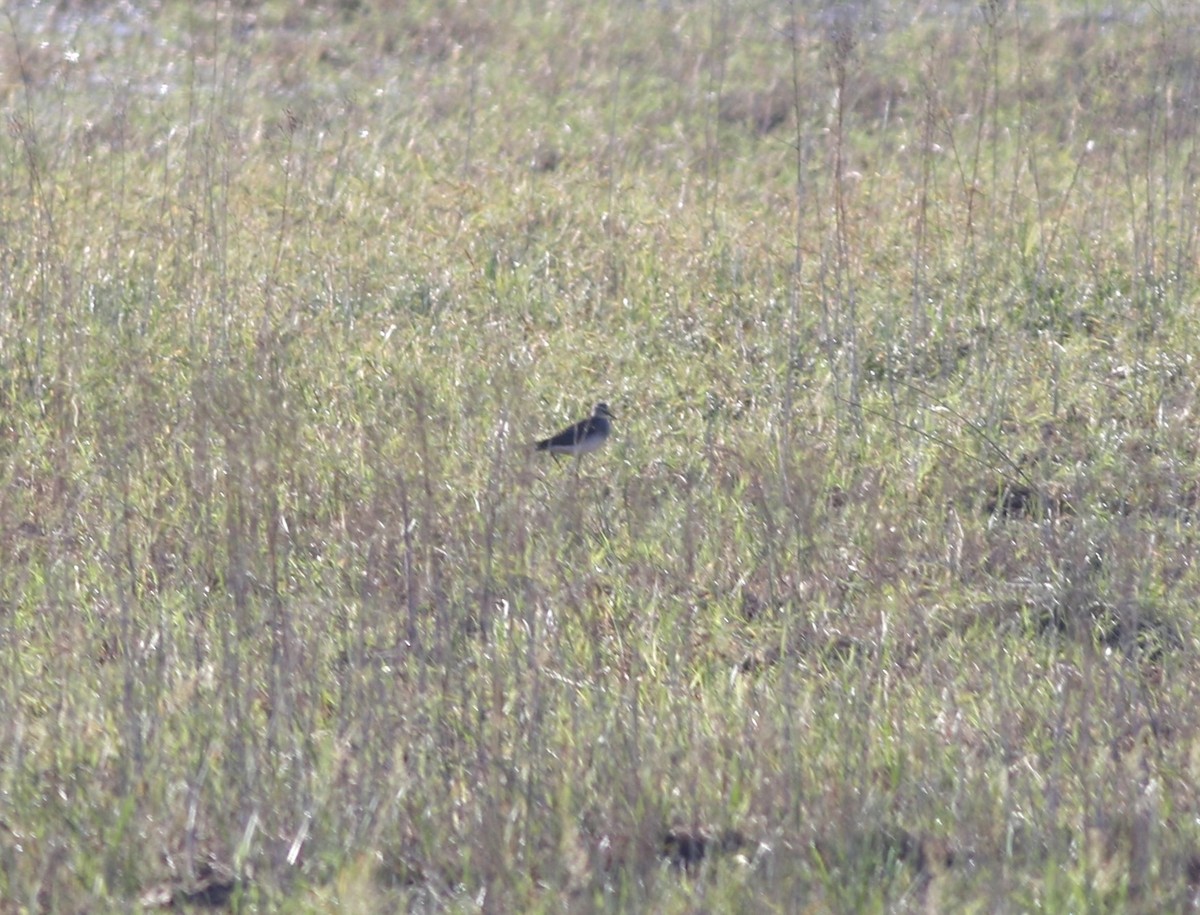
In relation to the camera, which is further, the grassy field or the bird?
the bird

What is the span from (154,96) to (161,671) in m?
7.32

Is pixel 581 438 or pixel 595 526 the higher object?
pixel 581 438

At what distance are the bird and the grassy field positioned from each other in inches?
5.2

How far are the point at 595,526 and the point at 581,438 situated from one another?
371 mm

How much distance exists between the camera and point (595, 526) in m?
4.73

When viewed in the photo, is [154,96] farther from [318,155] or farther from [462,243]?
[462,243]

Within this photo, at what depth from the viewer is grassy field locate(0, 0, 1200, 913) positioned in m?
3.11

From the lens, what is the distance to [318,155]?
7.94 metres

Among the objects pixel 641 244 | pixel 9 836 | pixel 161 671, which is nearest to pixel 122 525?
pixel 161 671

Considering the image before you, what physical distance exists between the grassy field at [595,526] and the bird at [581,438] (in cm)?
13

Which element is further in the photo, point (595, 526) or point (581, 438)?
point (581, 438)

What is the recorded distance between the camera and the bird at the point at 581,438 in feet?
15.9

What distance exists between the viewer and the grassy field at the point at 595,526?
3.11 meters

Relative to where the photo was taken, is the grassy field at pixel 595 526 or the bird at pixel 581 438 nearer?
the grassy field at pixel 595 526
